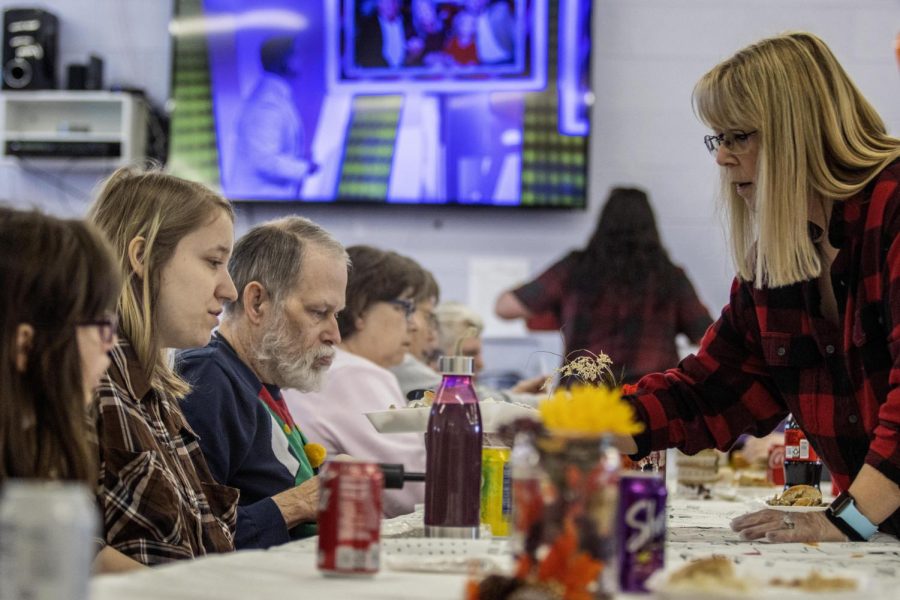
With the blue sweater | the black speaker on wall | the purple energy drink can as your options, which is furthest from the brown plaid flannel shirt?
the black speaker on wall

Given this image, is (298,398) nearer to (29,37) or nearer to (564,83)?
(564,83)

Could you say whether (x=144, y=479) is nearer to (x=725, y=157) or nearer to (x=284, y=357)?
(x=284, y=357)

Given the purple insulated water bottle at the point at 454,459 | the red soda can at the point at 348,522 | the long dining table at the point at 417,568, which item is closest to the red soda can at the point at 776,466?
the long dining table at the point at 417,568

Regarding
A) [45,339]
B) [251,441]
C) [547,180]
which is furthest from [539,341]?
[45,339]

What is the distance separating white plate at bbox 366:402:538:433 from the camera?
166 centimetres

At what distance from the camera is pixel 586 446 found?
93 centimetres

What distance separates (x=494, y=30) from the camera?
5008mm

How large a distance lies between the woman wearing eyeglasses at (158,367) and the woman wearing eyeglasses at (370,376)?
0.39 metres

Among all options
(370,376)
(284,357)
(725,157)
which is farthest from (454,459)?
(370,376)

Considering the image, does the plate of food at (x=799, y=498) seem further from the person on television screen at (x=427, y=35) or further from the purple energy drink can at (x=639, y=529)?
the person on television screen at (x=427, y=35)

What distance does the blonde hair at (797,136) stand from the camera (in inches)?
69.4

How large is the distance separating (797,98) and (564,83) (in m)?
3.30

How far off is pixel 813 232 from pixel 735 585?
1.02 metres

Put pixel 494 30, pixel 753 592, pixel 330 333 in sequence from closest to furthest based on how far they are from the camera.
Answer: pixel 753 592
pixel 330 333
pixel 494 30
